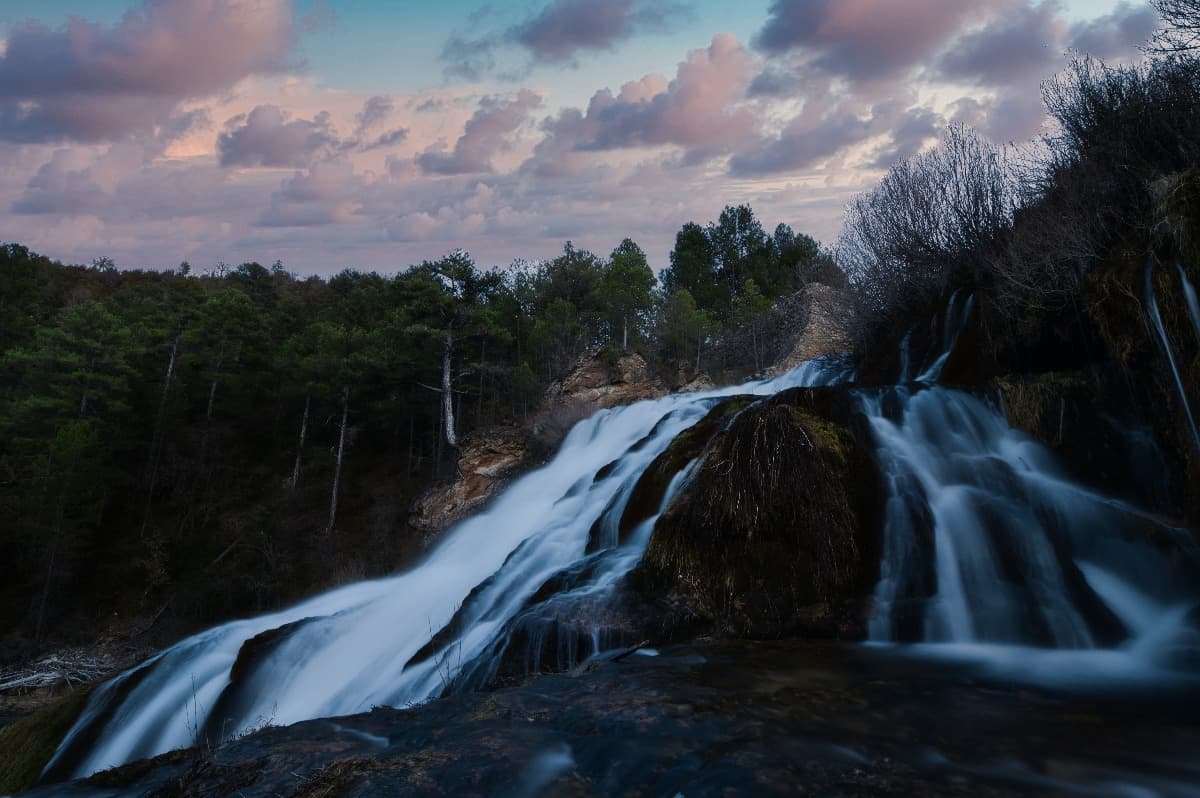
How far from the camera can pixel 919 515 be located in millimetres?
7457

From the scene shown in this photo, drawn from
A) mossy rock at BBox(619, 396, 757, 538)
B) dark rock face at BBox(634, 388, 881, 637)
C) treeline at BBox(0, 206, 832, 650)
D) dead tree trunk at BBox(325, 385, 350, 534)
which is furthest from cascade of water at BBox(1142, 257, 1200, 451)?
dead tree trunk at BBox(325, 385, 350, 534)

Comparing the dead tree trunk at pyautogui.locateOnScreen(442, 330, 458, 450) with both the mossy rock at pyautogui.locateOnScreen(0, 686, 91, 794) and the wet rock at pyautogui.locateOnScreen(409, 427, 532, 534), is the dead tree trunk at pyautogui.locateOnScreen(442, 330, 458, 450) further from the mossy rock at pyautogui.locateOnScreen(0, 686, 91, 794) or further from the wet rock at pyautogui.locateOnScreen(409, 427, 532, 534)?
the mossy rock at pyautogui.locateOnScreen(0, 686, 91, 794)

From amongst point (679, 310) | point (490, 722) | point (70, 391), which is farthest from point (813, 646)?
point (679, 310)

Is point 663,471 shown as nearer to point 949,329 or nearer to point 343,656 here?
point 343,656

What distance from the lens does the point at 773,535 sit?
7098mm

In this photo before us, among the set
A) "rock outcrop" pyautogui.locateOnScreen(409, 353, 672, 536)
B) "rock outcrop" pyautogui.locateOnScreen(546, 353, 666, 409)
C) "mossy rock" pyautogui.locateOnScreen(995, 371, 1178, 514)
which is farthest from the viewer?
"rock outcrop" pyautogui.locateOnScreen(546, 353, 666, 409)

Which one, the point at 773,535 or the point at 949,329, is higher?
the point at 949,329

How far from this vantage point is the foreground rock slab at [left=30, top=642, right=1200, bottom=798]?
Result: 140 inches

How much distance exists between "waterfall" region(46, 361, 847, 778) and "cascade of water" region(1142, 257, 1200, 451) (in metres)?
5.61

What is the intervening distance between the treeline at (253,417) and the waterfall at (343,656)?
17292 millimetres

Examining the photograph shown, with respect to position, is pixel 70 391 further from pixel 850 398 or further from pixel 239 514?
pixel 850 398

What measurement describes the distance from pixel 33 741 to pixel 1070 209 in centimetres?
1634

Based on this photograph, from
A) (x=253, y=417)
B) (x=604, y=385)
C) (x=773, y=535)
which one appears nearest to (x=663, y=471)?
(x=773, y=535)

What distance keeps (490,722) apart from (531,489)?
54.1 feet
